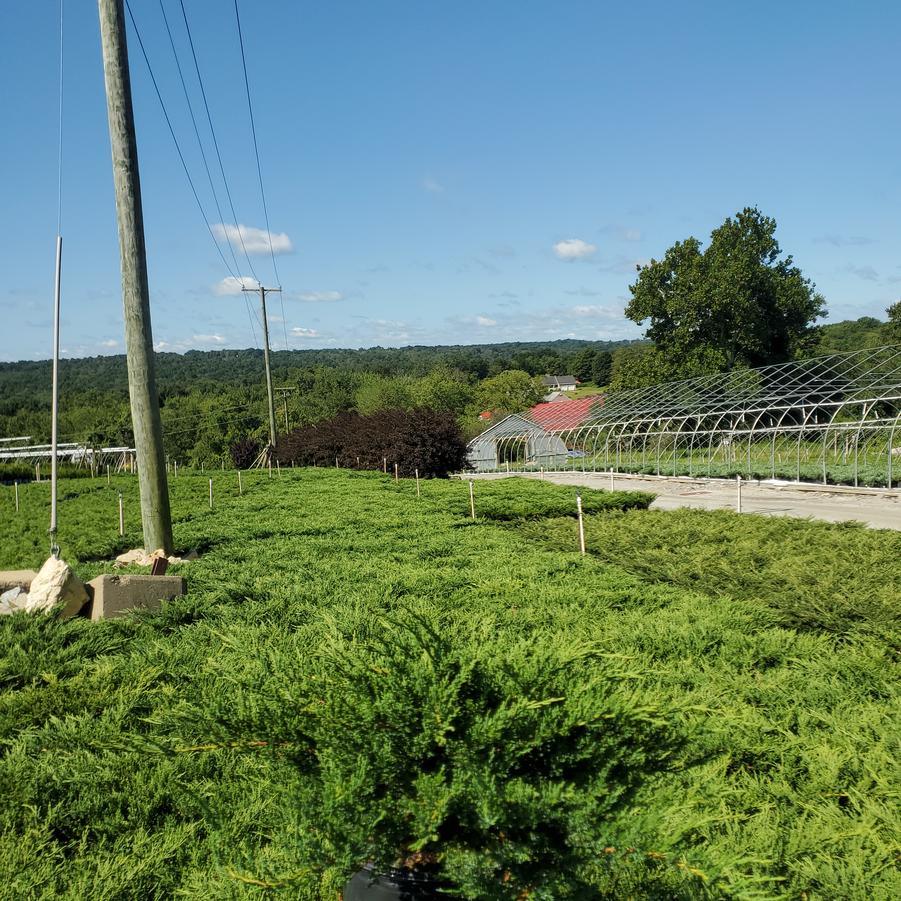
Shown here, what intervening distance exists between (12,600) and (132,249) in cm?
472

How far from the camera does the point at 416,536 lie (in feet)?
37.8

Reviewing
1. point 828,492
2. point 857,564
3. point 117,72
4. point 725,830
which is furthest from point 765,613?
point 828,492

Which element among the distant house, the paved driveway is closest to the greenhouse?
the paved driveway

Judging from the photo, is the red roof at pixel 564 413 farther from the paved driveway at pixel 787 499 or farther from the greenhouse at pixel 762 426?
the paved driveway at pixel 787 499

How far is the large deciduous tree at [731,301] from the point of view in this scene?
158ft

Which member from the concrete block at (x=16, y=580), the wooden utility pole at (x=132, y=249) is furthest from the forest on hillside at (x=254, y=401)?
the concrete block at (x=16, y=580)

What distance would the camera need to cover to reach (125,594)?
6.83 metres

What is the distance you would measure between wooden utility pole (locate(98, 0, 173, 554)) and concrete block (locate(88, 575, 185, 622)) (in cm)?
282

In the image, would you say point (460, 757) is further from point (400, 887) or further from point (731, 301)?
point (731, 301)

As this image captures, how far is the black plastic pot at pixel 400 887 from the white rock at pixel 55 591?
17.4 feet

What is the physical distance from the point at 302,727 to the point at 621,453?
35.2 meters

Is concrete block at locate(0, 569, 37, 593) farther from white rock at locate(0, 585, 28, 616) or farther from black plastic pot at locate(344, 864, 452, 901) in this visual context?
black plastic pot at locate(344, 864, 452, 901)

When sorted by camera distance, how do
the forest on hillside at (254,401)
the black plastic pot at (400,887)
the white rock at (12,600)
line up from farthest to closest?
the forest on hillside at (254,401), the white rock at (12,600), the black plastic pot at (400,887)

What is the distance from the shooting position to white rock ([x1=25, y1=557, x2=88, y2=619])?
21.4 feet
